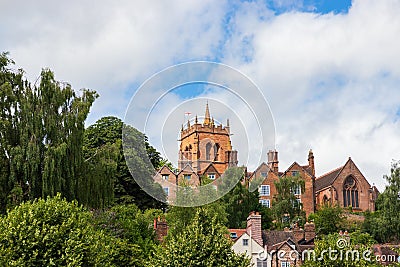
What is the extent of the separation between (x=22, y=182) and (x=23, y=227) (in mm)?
9622

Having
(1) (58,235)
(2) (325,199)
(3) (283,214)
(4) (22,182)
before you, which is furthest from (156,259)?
(2) (325,199)

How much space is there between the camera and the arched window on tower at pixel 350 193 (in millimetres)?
77875

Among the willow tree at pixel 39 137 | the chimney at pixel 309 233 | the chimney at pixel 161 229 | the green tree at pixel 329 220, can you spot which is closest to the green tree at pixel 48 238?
the willow tree at pixel 39 137

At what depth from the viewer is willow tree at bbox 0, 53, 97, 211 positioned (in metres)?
29.3

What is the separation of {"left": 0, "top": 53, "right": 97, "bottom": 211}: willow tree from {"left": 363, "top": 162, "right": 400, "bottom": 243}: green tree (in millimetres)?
36219

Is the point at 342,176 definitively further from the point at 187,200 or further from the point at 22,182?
the point at 22,182

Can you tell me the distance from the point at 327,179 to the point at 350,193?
4103 mm

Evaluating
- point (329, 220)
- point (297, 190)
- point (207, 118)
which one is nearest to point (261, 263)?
point (207, 118)

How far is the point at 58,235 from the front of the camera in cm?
2067

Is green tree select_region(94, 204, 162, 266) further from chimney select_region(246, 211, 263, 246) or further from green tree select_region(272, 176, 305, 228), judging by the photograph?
green tree select_region(272, 176, 305, 228)

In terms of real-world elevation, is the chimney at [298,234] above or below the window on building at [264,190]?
below

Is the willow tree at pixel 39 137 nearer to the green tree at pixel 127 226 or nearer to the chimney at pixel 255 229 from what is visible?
the green tree at pixel 127 226

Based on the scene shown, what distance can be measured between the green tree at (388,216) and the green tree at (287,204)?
723 centimetres

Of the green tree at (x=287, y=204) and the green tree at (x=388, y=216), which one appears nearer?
the green tree at (x=388, y=216)
